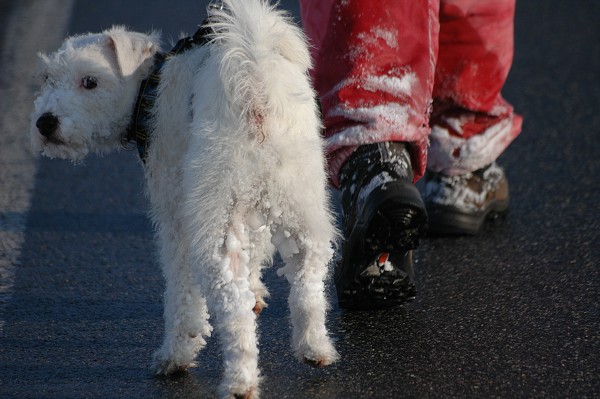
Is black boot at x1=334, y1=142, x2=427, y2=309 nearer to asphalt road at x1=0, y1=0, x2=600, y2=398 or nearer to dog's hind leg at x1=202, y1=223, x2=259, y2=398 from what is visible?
asphalt road at x1=0, y1=0, x2=600, y2=398

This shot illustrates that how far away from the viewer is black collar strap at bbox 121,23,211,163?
11.4 ft

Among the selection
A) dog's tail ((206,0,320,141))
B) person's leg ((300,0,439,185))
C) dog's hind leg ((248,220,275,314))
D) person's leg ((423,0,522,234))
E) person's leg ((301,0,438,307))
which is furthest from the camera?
person's leg ((423,0,522,234))

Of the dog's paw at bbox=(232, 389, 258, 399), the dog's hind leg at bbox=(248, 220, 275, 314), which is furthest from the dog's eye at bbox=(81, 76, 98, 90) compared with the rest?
the dog's paw at bbox=(232, 389, 258, 399)

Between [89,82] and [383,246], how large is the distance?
1.24 meters

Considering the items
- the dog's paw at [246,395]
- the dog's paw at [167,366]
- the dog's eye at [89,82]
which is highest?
the dog's eye at [89,82]

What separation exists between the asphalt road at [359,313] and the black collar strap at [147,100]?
2.70 feet

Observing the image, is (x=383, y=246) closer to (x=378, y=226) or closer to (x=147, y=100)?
(x=378, y=226)

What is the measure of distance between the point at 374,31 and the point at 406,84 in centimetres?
25

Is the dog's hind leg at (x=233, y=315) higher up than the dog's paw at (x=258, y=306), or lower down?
higher up

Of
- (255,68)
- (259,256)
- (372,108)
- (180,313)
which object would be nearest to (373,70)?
(372,108)

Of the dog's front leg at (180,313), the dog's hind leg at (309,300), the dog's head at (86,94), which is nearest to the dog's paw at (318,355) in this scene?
the dog's hind leg at (309,300)

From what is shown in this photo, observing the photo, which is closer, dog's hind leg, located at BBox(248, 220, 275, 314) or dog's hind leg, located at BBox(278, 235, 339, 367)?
dog's hind leg, located at BBox(278, 235, 339, 367)

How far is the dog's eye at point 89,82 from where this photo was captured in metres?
3.46

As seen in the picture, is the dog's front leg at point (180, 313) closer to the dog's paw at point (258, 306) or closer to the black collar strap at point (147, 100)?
the black collar strap at point (147, 100)
